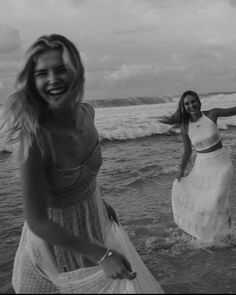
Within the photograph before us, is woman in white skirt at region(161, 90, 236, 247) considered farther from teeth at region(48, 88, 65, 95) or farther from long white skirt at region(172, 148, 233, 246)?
teeth at region(48, 88, 65, 95)

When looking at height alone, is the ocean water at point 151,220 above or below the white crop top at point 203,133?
below

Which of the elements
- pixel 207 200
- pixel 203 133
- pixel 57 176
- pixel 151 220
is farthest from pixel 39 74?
pixel 151 220

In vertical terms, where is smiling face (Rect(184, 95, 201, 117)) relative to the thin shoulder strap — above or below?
below

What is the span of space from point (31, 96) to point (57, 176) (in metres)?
0.37

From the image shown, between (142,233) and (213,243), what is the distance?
1.23 metres

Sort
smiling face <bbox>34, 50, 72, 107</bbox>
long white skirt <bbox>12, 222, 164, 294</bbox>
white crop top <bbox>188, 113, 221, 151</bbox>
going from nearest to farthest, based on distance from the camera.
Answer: long white skirt <bbox>12, 222, 164, 294</bbox>, smiling face <bbox>34, 50, 72, 107</bbox>, white crop top <bbox>188, 113, 221, 151</bbox>

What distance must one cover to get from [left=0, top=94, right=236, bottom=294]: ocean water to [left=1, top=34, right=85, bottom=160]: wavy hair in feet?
0.50

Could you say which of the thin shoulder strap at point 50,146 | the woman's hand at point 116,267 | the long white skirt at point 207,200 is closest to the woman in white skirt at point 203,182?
the long white skirt at point 207,200

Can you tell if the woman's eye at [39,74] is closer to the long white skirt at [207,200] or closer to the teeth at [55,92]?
the teeth at [55,92]

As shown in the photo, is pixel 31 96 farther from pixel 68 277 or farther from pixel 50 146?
pixel 68 277

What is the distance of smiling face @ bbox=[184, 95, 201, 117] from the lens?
25.1 feet

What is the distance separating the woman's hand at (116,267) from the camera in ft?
6.14

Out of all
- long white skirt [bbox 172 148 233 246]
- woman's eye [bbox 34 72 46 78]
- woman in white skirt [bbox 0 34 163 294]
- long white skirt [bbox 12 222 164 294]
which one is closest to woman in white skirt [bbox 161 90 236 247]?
long white skirt [bbox 172 148 233 246]

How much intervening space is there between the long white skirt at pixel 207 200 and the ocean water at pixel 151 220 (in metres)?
0.27
